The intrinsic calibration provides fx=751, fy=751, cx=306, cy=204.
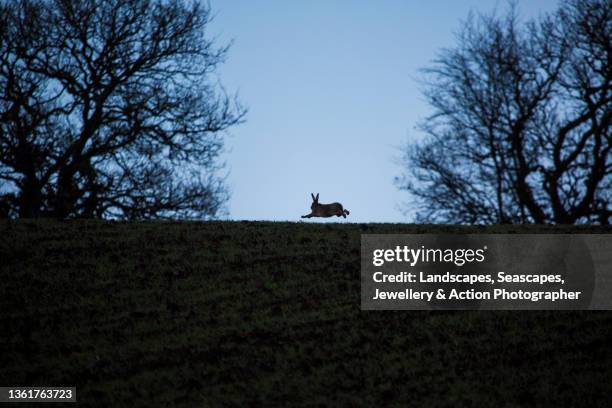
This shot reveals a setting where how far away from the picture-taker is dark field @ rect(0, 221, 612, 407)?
364 inches

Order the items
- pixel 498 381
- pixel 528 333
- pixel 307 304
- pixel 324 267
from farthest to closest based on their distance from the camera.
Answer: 1. pixel 324 267
2. pixel 307 304
3. pixel 528 333
4. pixel 498 381

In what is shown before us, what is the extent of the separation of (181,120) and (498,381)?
22424 millimetres

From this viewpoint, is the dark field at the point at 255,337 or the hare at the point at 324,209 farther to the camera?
the hare at the point at 324,209

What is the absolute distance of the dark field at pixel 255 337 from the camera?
926cm

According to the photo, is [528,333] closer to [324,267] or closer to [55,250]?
[324,267]

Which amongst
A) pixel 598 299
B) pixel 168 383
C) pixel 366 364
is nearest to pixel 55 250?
pixel 168 383

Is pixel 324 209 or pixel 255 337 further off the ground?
pixel 324 209

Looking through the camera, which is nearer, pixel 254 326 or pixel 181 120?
pixel 254 326

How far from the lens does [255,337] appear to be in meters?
11.0

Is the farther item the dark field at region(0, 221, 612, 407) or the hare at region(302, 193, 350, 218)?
the hare at region(302, 193, 350, 218)

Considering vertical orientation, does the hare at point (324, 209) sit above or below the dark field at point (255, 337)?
above

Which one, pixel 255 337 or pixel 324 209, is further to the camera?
pixel 324 209

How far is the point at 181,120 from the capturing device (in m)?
29.9

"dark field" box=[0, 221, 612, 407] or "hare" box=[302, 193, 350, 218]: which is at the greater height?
"hare" box=[302, 193, 350, 218]
